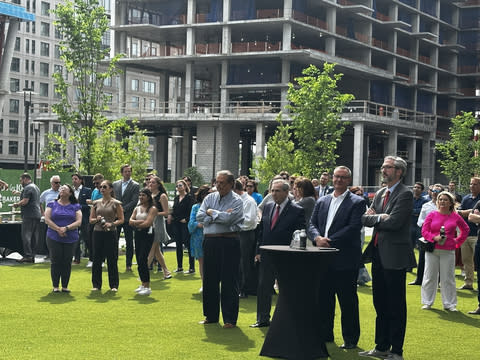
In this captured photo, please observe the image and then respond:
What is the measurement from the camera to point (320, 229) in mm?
9148

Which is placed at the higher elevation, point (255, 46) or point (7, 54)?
point (255, 46)

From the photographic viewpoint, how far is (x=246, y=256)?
13.1 meters

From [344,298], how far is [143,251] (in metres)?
5.19

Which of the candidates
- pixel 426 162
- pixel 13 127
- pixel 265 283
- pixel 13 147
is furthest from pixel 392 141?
pixel 265 283

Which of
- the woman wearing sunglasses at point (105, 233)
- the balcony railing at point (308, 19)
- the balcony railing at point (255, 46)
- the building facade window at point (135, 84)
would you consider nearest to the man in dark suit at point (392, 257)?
the woman wearing sunglasses at point (105, 233)

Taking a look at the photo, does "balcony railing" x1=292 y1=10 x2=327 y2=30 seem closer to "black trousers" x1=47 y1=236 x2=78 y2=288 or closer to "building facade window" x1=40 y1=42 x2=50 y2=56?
"building facade window" x1=40 y1=42 x2=50 y2=56

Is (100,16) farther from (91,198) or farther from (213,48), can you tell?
(213,48)

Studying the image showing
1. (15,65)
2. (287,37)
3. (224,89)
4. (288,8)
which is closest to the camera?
(287,37)

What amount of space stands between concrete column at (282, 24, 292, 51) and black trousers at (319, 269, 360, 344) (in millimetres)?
55698

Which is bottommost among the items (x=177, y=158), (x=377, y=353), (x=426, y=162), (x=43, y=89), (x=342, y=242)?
(x=377, y=353)

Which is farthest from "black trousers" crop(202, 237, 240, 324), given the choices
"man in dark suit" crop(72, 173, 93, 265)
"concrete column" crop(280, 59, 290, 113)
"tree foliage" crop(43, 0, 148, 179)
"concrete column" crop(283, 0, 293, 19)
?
"concrete column" crop(283, 0, 293, 19)

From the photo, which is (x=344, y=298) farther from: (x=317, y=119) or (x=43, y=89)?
(x=43, y=89)

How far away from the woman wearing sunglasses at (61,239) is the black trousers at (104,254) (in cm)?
43

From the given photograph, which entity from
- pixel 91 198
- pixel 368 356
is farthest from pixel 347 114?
pixel 368 356
